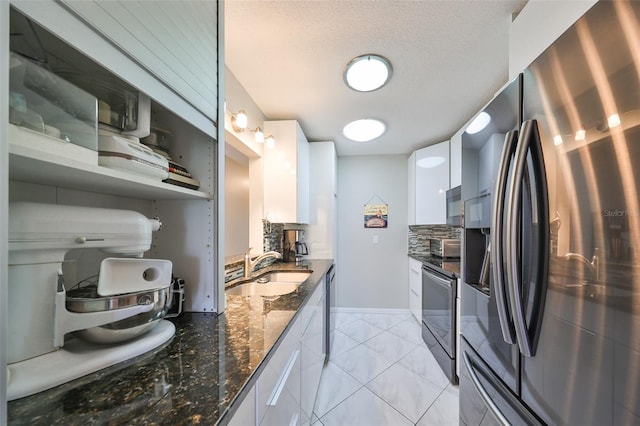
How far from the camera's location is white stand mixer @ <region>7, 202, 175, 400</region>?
1.74 ft

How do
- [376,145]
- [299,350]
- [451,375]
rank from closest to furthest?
1. [299,350]
2. [451,375]
3. [376,145]

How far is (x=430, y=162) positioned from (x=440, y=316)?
181 cm

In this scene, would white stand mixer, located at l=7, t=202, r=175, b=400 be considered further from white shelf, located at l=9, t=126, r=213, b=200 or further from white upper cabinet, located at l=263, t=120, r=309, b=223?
white upper cabinet, located at l=263, t=120, r=309, b=223

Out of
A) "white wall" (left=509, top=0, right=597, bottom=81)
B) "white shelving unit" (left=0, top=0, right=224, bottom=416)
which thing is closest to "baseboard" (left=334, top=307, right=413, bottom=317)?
"white shelving unit" (left=0, top=0, right=224, bottom=416)

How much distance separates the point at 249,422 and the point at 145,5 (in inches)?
46.4

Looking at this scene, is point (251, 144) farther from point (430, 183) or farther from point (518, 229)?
point (430, 183)

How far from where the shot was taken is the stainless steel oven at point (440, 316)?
196cm

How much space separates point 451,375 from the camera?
1925mm

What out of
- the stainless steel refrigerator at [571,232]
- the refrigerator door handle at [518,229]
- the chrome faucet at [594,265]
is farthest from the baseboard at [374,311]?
the chrome faucet at [594,265]

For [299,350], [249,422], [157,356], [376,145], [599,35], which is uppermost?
[376,145]

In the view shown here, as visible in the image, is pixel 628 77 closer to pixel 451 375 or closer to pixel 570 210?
pixel 570 210

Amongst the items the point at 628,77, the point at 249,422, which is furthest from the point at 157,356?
the point at 628,77

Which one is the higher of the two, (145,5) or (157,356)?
(145,5)

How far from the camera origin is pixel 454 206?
8.41 feet
